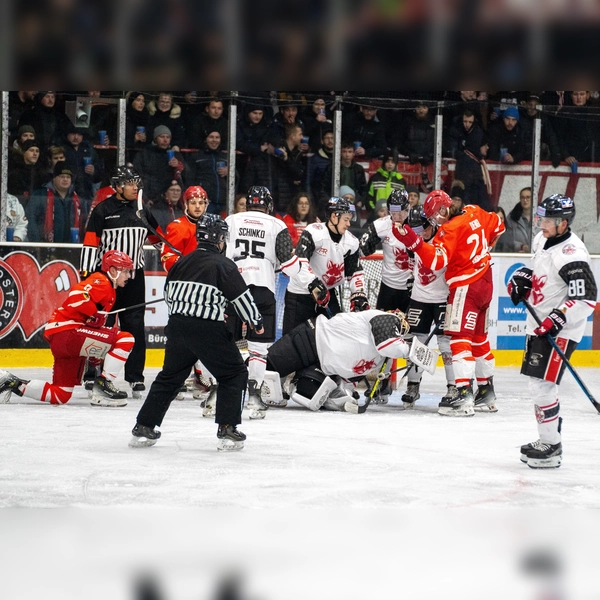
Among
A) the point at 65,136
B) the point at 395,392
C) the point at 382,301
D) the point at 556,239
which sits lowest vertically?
the point at 395,392

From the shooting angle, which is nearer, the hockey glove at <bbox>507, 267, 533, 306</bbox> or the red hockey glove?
the hockey glove at <bbox>507, 267, 533, 306</bbox>

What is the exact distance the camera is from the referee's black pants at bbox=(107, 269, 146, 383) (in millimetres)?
6477

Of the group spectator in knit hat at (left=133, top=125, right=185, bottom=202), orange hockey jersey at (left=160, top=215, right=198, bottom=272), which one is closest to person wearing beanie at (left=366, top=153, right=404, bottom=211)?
spectator in knit hat at (left=133, top=125, right=185, bottom=202)

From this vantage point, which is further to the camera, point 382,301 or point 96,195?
point 96,195

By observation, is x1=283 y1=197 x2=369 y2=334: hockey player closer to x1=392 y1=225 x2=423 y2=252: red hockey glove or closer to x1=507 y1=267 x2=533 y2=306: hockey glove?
x1=392 y1=225 x2=423 y2=252: red hockey glove

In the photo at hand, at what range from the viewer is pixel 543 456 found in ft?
13.9

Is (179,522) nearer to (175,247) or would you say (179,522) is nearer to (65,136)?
(175,247)

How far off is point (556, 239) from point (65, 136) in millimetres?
5571

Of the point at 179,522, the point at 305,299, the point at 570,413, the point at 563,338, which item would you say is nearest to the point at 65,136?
the point at 305,299

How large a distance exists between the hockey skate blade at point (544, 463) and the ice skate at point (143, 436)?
179 centimetres

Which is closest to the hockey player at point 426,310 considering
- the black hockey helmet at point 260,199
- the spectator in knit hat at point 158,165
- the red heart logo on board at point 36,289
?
the black hockey helmet at point 260,199

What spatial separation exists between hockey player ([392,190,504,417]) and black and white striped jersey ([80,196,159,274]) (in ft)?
5.98

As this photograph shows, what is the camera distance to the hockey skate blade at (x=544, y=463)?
4250 millimetres

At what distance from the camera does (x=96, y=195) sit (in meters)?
8.59
